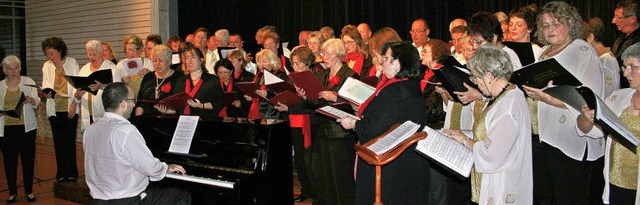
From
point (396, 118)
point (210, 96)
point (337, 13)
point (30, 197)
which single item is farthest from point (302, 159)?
point (337, 13)

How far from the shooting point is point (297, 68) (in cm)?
538

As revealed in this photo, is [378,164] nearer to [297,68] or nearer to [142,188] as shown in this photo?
[142,188]

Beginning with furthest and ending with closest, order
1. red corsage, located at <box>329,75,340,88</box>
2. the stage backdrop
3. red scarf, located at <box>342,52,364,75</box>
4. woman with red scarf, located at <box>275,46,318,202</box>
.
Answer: the stage backdrop → red scarf, located at <box>342,52,364,75</box> → woman with red scarf, located at <box>275,46,318,202</box> → red corsage, located at <box>329,75,340,88</box>

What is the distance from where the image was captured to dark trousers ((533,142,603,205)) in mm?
3715

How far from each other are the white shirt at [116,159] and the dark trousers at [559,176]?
7.67ft

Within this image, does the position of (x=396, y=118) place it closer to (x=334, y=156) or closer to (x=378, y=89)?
(x=378, y=89)

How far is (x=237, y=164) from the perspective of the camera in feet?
14.7

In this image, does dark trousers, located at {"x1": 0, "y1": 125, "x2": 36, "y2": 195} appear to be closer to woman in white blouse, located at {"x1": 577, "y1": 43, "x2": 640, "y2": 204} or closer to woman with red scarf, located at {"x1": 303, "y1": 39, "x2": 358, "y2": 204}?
woman with red scarf, located at {"x1": 303, "y1": 39, "x2": 358, "y2": 204}

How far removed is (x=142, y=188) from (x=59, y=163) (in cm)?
359

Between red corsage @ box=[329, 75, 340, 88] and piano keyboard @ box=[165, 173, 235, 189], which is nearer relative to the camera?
piano keyboard @ box=[165, 173, 235, 189]

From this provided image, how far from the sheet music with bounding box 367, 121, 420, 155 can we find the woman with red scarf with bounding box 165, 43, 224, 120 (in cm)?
261

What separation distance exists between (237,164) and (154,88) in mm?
1783

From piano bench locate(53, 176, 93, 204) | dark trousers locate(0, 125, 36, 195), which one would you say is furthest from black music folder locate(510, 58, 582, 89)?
dark trousers locate(0, 125, 36, 195)

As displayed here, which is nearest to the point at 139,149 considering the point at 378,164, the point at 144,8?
the point at 378,164
